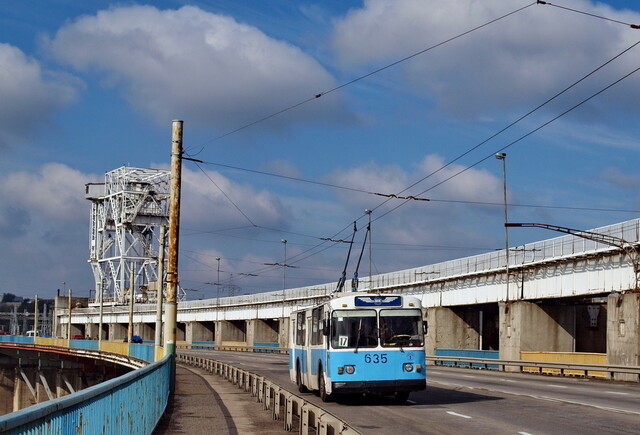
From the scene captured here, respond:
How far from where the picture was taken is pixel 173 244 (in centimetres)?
3019

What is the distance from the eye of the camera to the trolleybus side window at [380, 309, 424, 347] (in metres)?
23.8

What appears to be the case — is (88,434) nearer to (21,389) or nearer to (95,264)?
(21,389)

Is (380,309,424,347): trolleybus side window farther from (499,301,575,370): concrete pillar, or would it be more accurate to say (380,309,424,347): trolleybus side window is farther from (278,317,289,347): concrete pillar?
(278,317,289,347): concrete pillar

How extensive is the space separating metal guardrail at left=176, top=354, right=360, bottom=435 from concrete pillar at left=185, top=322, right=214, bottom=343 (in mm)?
96847

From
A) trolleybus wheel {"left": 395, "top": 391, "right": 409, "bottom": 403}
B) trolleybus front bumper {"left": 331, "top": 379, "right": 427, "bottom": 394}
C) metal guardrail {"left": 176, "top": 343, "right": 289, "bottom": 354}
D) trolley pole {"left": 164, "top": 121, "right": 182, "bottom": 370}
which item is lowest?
metal guardrail {"left": 176, "top": 343, "right": 289, "bottom": 354}

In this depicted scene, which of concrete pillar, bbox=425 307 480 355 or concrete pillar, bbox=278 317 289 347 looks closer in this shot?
concrete pillar, bbox=425 307 480 355

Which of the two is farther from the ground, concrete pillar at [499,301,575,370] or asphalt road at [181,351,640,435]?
concrete pillar at [499,301,575,370]

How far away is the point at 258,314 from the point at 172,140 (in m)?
83.9

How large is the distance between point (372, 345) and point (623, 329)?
23.0 metres

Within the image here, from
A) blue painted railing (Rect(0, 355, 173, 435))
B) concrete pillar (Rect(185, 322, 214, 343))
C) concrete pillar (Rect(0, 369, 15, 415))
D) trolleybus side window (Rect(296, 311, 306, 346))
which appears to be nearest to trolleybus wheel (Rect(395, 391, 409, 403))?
trolleybus side window (Rect(296, 311, 306, 346))

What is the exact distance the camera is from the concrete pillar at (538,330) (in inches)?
2180

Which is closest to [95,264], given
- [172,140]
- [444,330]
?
[444,330]

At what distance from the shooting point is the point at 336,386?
23.4 meters

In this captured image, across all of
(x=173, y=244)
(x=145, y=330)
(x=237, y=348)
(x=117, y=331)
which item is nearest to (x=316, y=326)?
(x=173, y=244)
